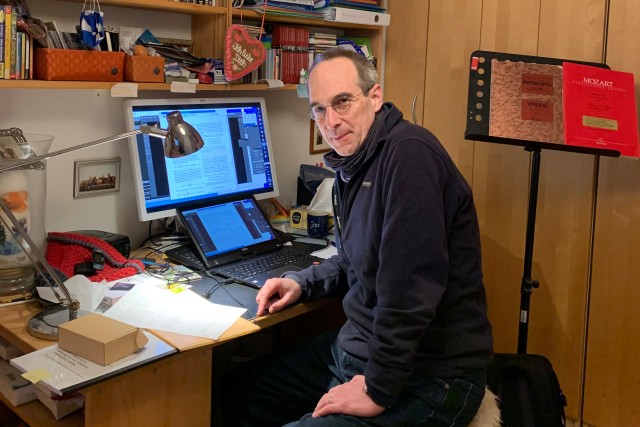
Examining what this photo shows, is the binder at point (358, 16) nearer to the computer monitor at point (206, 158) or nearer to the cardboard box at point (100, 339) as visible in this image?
the computer monitor at point (206, 158)

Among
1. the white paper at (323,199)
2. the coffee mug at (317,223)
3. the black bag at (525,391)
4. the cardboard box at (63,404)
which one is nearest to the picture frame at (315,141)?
the white paper at (323,199)

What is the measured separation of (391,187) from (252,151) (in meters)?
1.01

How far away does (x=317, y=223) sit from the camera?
251 cm

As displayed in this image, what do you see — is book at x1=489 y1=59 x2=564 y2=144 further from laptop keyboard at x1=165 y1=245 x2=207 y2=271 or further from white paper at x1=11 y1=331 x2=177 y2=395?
white paper at x1=11 y1=331 x2=177 y2=395

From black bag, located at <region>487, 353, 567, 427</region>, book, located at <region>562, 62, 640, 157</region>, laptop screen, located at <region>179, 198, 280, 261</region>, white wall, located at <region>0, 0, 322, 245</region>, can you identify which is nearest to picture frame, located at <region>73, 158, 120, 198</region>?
white wall, located at <region>0, 0, 322, 245</region>

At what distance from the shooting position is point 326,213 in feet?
8.31

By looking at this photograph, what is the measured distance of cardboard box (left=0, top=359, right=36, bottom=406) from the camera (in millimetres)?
1780

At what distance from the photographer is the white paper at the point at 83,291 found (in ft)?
5.95

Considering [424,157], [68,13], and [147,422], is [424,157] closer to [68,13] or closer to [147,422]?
[147,422]

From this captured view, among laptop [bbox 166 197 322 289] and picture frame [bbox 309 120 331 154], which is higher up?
picture frame [bbox 309 120 331 154]

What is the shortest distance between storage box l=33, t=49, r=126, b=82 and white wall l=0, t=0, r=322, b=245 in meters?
0.20

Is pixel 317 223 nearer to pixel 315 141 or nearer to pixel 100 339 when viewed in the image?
pixel 315 141

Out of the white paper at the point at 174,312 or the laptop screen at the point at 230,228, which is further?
the laptop screen at the point at 230,228

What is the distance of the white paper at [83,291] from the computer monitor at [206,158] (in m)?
0.33
